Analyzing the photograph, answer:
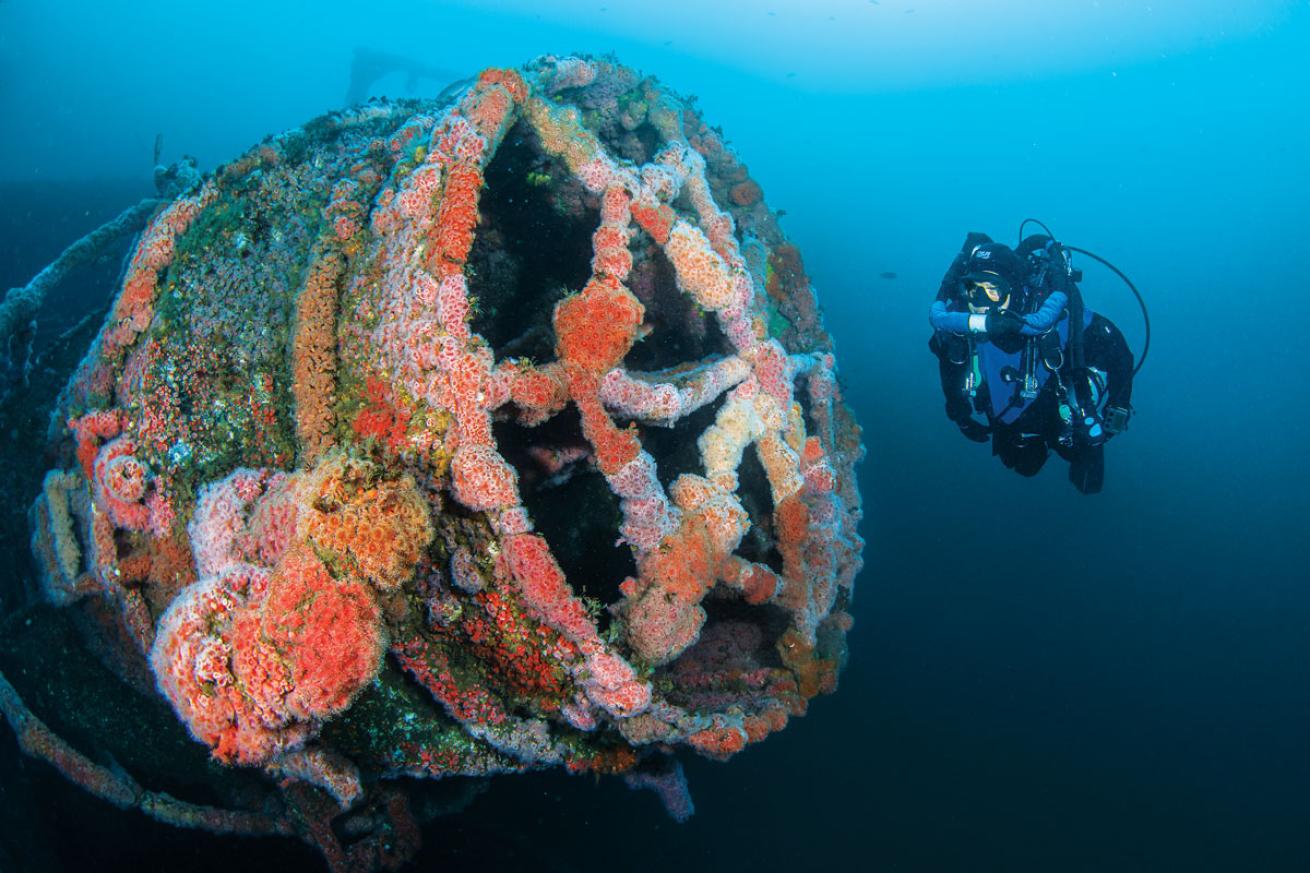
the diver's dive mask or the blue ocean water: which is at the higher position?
the diver's dive mask

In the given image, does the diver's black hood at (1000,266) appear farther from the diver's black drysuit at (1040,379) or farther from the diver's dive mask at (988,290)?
the diver's black drysuit at (1040,379)

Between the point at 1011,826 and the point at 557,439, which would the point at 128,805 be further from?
the point at 1011,826

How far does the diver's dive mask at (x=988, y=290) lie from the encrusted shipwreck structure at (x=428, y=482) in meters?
3.14

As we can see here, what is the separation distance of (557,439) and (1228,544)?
30.8 metres

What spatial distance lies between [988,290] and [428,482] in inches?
223

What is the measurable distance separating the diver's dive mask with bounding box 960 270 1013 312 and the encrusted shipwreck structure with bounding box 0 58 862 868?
314 centimetres

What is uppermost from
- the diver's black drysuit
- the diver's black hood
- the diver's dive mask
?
the diver's black hood

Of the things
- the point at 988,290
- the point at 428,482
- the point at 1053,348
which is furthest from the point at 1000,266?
the point at 428,482

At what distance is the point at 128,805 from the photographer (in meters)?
3.44

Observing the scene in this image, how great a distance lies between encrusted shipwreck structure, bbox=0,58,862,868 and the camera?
243cm

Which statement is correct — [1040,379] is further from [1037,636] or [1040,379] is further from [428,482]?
[1037,636]

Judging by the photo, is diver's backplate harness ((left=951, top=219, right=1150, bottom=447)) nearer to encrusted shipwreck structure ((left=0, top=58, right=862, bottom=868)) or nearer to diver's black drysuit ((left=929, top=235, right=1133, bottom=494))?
diver's black drysuit ((left=929, top=235, right=1133, bottom=494))

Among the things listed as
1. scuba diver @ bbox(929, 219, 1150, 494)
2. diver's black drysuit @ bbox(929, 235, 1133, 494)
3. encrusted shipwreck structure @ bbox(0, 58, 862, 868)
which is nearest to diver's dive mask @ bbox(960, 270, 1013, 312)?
scuba diver @ bbox(929, 219, 1150, 494)

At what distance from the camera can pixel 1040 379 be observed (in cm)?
675
